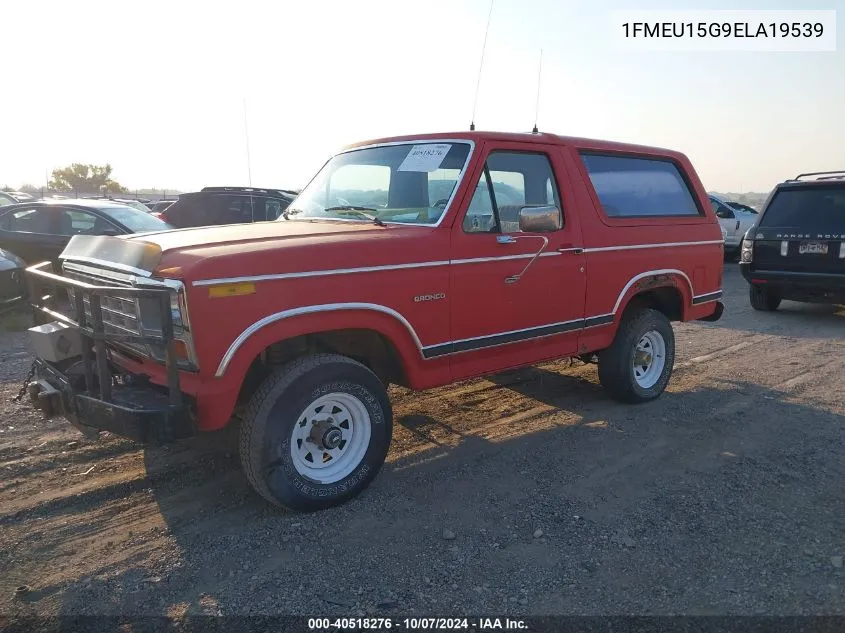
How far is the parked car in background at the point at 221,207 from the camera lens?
12273 mm

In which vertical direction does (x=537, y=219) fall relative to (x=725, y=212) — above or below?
above

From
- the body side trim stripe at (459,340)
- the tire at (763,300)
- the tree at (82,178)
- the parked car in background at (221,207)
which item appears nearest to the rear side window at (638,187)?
the body side trim stripe at (459,340)

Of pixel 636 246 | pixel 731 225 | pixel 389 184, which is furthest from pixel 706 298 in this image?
pixel 731 225

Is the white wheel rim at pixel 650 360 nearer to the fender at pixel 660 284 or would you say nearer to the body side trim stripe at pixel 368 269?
the fender at pixel 660 284

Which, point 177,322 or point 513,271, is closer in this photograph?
point 177,322

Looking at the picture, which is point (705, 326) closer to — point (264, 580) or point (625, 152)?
point (625, 152)

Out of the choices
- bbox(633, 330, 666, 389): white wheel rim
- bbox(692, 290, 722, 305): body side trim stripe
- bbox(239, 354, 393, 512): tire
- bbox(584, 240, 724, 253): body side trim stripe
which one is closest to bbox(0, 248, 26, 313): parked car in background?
bbox(239, 354, 393, 512): tire

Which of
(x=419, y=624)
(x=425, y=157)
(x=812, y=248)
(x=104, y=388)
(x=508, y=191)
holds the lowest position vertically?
(x=419, y=624)

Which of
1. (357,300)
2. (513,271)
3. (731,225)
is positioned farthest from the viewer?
(731,225)

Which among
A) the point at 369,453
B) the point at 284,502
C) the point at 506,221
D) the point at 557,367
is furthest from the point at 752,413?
the point at 284,502

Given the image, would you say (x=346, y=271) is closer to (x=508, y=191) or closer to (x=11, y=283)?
(x=508, y=191)

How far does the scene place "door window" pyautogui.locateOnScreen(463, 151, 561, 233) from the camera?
4375mm

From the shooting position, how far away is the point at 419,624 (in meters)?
2.82

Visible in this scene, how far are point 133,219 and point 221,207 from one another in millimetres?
2763
